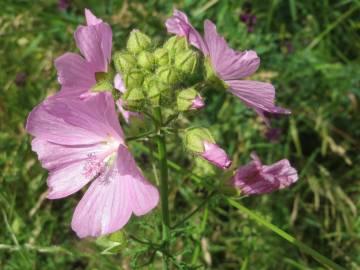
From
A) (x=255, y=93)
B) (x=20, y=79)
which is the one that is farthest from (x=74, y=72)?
(x=20, y=79)

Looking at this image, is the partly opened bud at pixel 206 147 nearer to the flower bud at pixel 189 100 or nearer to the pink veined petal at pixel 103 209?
the flower bud at pixel 189 100

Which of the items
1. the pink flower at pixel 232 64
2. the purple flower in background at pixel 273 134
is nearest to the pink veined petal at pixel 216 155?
the pink flower at pixel 232 64

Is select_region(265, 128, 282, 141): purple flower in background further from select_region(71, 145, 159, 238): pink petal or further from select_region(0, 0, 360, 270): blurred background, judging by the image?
select_region(71, 145, 159, 238): pink petal

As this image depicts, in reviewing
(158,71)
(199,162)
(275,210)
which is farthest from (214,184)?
(275,210)

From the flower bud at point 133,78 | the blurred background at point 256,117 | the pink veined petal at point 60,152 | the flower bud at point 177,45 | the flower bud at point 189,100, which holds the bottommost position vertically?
the blurred background at point 256,117

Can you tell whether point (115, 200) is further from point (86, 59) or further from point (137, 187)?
point (86, 59)

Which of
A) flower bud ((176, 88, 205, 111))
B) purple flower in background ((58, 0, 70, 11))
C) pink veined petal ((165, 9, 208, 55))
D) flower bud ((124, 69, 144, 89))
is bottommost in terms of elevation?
purple flower in background ((58, 0, 70, 11))

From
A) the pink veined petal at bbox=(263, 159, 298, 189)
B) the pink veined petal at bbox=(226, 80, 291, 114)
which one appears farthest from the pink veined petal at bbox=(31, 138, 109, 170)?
the pink veined petal at bbox=(263, 159, 298, 189)
